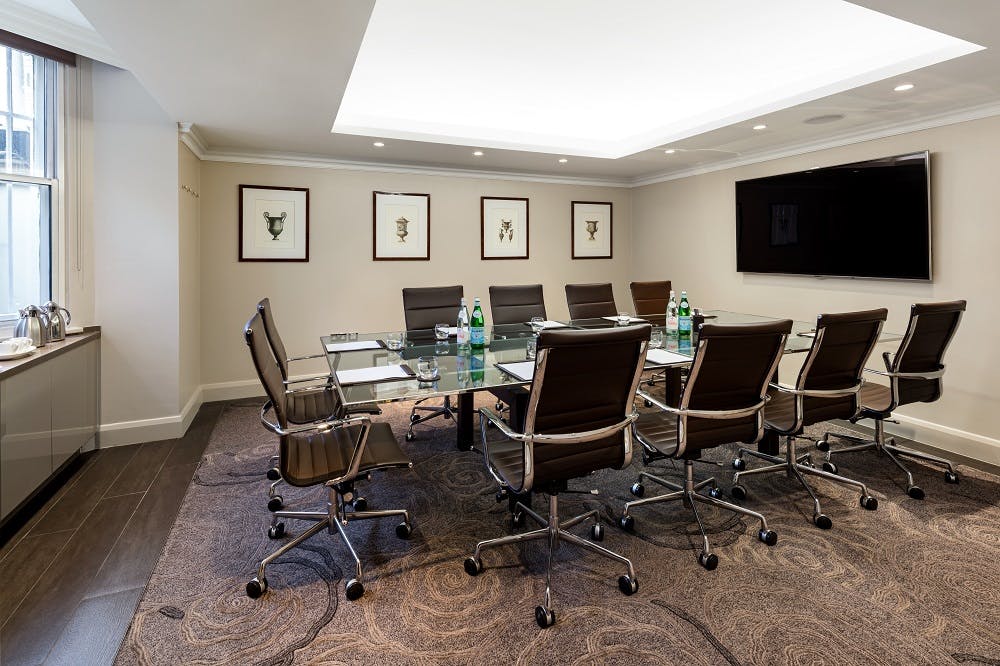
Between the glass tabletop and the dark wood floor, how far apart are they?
3.90 feet

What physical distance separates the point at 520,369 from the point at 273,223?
12.0 ft

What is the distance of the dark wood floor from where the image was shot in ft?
6.02

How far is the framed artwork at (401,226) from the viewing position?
17.8ft

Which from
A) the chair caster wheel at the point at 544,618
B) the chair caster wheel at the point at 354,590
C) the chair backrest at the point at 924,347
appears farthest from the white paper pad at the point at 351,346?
the chair backrest at the point at 924,347

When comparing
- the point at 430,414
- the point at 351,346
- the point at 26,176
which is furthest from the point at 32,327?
the point at 430,414

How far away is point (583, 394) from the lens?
6.45 ft

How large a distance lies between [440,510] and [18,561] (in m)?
1.91

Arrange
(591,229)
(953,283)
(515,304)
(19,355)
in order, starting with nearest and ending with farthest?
(19,355) < (953,283) < (515,304) < (591,229)

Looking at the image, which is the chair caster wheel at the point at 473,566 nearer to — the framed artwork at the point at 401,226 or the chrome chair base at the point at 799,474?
the chrome chair base at the point at 799,474

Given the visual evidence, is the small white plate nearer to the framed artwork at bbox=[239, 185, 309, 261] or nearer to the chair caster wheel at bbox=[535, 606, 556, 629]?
the framed artwork at bbox=[239, 185, 309, 261]

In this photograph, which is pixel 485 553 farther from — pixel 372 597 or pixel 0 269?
pixel 0 269

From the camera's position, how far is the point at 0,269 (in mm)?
3088

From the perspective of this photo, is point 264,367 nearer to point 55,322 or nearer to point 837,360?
point 55,322

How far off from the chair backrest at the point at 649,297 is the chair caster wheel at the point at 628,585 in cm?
313
